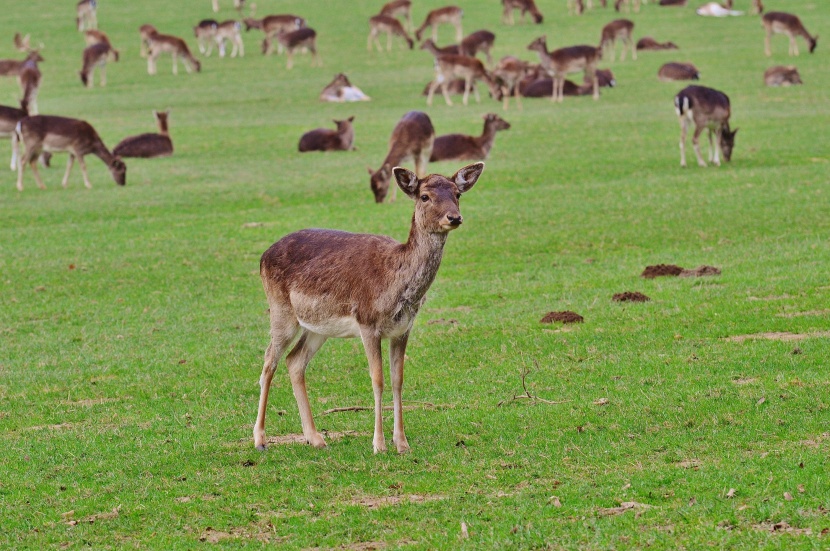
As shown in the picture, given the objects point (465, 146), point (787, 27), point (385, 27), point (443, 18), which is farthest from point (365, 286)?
point (443, 18)

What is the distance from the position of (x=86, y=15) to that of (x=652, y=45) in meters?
23.5

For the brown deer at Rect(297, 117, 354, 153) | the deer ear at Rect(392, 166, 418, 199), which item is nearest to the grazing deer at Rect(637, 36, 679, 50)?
the brown deer at Rect(297, 117, 354, 153)

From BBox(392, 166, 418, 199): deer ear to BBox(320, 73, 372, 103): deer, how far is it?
27.3 metres

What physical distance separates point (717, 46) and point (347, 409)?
120 ft

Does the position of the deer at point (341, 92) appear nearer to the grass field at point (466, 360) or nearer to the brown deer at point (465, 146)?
the grass field at point (466, 360)

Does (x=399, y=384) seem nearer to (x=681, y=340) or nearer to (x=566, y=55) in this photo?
(x=681, y=340)

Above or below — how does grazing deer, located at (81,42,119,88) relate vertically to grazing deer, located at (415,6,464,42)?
below

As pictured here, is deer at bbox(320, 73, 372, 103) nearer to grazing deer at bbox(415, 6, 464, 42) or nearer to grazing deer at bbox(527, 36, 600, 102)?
grazing deer at bbox(527, 36, 600, 102)

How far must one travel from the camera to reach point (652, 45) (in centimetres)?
4344

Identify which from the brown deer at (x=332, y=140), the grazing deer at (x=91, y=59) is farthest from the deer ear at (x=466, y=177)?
the grazing deer at (x=91, y=59)

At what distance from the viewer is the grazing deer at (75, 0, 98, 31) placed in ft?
164

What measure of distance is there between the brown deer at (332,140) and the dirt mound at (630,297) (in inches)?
578

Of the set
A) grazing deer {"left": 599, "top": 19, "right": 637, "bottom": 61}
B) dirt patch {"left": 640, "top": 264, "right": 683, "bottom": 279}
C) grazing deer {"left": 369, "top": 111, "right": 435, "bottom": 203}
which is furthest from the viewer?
grazing deer {"left": 599, "top": 19, "right": 637, "bottom": 61}

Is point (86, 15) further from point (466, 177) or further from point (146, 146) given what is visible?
point (466, 177)
